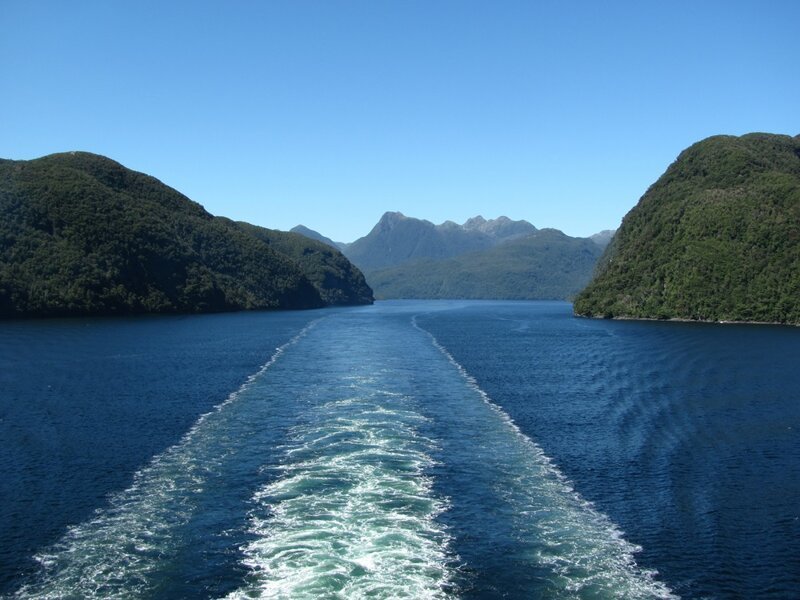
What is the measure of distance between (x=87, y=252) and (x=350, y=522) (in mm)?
142605

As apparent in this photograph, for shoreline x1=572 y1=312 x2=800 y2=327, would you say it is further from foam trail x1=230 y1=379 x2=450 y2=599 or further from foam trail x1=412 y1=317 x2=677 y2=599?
foam trail x1=230 y1=379 x2=450 y2=599

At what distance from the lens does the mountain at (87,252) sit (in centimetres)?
12950

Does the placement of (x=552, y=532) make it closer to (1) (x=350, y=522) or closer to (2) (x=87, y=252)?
(1) (x=350, y=522)

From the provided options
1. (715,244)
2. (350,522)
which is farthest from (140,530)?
(715,244)

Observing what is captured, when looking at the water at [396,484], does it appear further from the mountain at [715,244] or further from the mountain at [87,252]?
the mountain at [87,252]

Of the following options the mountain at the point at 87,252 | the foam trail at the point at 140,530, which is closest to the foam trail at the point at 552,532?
the foam trail at the point at 140,530

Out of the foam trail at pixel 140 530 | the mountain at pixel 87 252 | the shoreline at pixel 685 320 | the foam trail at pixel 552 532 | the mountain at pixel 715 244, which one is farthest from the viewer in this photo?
the mountain at pixel 87 252

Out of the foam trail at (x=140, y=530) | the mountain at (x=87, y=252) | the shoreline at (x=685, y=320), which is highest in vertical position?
the mountain at (x=87, y=252)

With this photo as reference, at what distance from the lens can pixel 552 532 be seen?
2127 centimetres

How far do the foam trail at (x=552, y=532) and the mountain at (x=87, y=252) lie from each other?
119 meters

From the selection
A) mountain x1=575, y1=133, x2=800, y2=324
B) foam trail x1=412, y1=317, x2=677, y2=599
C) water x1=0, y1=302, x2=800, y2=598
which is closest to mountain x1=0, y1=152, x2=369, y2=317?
water x1=0, y1=302, x2=800, y2=598

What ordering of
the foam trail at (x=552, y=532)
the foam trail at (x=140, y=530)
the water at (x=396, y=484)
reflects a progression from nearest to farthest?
the foam trail at (x=140, y=530), the foam trail at (x=552, y=532), the water at (x=396, y=484)

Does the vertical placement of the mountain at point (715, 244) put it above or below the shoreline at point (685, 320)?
above

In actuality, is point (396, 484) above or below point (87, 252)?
below
